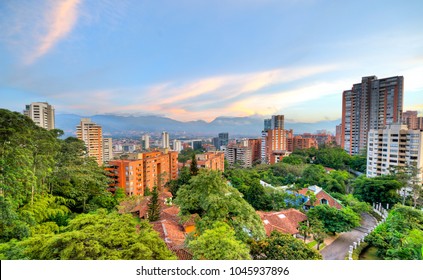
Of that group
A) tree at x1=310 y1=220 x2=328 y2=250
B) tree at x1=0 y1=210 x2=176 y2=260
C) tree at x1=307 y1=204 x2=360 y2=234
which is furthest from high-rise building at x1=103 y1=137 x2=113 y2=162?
tree at x1=307 y1=204 x2=360 y2=234

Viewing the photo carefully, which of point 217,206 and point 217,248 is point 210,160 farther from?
point 217,248

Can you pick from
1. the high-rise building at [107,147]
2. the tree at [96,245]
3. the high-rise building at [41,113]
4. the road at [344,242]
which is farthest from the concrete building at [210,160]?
the tree at [96,245]

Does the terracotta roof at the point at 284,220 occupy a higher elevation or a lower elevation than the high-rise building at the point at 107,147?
lower

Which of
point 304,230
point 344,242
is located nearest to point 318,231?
point 304,230

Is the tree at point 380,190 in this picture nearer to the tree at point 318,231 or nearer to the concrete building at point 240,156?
the tree at point 318,231

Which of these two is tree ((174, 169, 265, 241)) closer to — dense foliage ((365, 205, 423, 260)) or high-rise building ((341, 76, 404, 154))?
dense foliage ((365, 205, 423, 260))

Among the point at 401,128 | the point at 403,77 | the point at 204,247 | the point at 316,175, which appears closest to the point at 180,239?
the point at 204,247
